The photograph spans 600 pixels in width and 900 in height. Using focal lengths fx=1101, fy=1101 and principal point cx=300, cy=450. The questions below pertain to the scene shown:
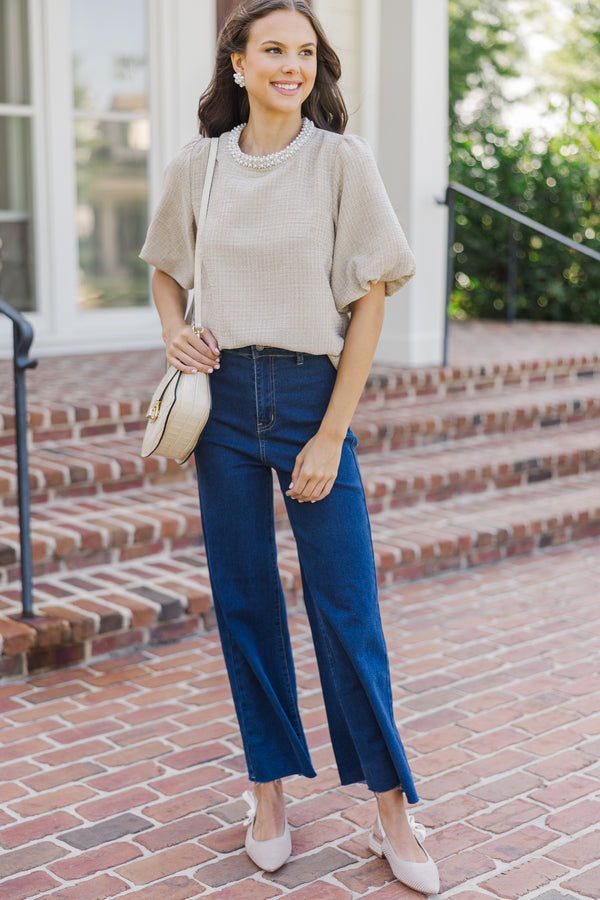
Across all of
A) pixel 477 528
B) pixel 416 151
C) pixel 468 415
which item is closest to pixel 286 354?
pixel 477 528

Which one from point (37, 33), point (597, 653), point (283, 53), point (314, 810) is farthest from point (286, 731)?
point (37, 33)

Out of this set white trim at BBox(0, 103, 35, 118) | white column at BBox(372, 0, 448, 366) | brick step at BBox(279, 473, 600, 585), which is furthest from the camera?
white trim at BBox(0, 103, 35, 118)

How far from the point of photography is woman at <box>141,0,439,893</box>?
203 cm

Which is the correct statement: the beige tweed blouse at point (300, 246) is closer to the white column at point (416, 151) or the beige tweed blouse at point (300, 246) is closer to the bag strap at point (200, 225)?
the bag strap at point (200, 225)

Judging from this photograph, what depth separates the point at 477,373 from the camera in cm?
612

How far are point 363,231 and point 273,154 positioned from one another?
8.9 inches

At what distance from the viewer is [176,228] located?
2.17 metres

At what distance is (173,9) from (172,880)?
5.26 meters

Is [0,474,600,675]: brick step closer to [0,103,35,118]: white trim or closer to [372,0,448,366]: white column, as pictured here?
[372,0,448,366]: white column

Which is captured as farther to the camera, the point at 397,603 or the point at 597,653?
the point at 397,603

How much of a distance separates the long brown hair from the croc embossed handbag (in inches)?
4.8

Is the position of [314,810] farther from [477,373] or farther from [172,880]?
[477,373]

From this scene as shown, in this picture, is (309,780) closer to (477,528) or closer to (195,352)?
(195,352)

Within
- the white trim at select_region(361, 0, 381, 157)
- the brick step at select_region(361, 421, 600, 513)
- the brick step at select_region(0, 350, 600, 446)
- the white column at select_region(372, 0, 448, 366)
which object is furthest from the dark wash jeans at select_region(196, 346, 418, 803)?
the white trim at select_region(361, 0, 381, 157)
